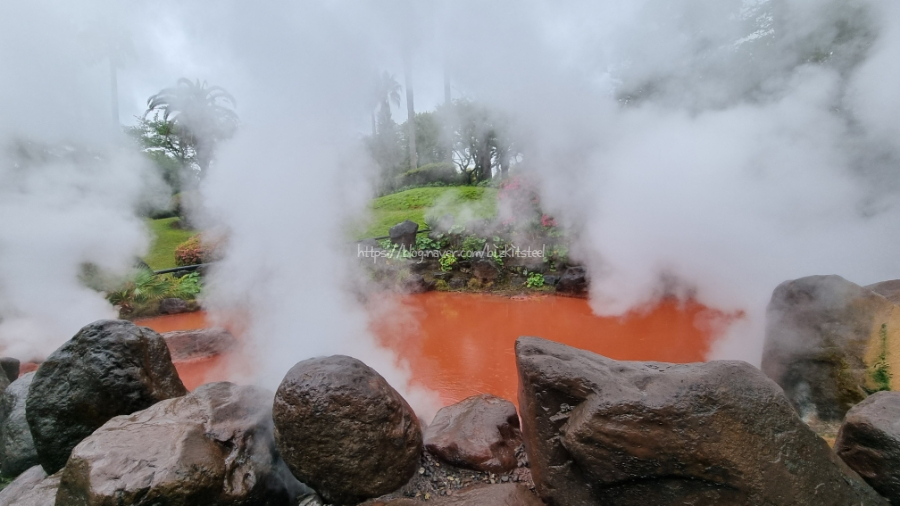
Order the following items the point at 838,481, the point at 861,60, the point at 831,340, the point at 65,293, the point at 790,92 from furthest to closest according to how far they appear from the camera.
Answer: the point at 65,293, the point at 790,92, the point at 861,60, the point at 831,340, the point at 838,481

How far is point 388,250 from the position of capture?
352 inches

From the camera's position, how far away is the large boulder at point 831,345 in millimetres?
2619

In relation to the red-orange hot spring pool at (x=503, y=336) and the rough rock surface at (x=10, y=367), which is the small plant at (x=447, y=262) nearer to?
the red-orange hot spring pool at (x=503, y=336)

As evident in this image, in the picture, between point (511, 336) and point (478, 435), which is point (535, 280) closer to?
point (511, 336)

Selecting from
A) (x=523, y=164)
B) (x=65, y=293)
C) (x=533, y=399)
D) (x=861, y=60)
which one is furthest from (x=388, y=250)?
(x=861, y=60)

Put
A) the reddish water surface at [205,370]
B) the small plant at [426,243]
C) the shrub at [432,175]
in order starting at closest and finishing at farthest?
1. the reddish water surface at [205,370]
2. the small plant at [426,243]
3. the shrub at [432,175]

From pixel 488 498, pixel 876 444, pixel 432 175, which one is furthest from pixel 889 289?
pixel 432 175

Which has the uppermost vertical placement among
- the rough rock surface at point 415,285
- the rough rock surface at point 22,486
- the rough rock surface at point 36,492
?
the rough rock surface at point 415,285

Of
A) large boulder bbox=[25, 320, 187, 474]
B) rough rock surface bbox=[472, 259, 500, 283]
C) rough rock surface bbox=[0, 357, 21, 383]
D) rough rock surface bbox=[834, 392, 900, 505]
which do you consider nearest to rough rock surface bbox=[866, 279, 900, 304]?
rough rock surface bbox=[834, 392, 900, 505]

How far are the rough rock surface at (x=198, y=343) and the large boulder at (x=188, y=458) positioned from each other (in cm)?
266

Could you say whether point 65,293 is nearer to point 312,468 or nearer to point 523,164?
point 312,468

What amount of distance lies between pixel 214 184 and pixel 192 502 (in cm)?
398

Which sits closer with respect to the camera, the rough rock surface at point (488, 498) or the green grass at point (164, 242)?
the rough rock surface at point (488, 498)

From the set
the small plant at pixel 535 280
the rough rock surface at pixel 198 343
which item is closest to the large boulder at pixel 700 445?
the rough rock surface at pixel 198 343
